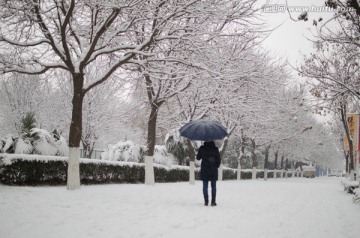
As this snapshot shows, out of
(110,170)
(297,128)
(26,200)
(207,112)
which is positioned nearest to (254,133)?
(297,128)

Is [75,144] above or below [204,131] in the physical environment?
below

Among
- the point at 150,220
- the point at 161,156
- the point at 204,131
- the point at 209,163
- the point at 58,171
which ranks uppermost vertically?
the point at 204,131

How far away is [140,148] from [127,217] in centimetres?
1584

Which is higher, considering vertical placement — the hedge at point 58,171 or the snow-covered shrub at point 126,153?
the snow-covered shrub at point 126,153

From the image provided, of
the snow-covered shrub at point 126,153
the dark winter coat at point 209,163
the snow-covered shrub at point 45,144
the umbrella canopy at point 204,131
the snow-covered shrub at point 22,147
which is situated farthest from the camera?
the snow-covered shrub at point 126,153

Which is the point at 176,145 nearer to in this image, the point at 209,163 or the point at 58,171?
the point at 58,171

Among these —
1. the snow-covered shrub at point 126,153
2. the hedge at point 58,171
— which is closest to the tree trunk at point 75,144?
the hedge at point 58,171

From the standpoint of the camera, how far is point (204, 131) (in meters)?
9.01

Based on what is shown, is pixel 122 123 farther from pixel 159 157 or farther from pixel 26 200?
pixel 26 200

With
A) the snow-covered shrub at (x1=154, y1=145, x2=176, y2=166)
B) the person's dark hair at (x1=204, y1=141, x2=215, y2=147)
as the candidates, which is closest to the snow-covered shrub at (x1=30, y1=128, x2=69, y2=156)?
the person's dark hair at (x1=204, y1=141, x2=215, y2=147)

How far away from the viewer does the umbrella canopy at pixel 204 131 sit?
8.94 metres

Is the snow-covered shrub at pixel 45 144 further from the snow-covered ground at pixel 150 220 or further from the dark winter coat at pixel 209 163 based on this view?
the dark winter coat at pixel 209 163

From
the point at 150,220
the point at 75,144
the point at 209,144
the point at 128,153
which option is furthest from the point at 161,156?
the point at 150,220

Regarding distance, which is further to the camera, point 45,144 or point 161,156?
point 161,156
